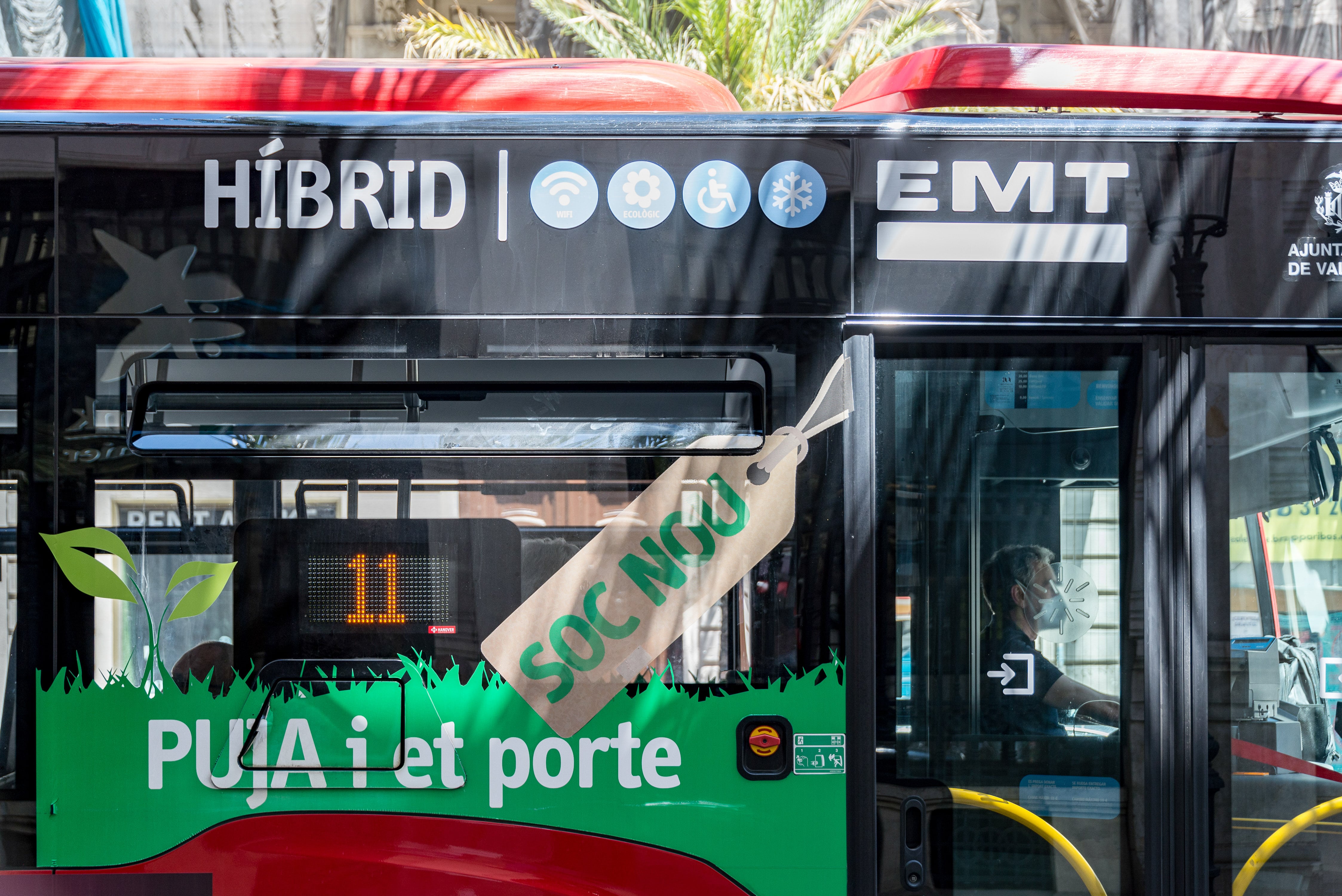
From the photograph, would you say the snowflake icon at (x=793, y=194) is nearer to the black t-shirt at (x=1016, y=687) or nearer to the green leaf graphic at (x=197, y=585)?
the black t-shirt at (x=1016, y=687)

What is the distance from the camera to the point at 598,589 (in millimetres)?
2697

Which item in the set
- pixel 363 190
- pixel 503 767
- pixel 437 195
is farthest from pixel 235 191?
pixel 503 767

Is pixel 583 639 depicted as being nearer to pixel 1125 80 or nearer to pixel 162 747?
pixel 162 747

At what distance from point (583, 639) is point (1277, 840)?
2.05 meters

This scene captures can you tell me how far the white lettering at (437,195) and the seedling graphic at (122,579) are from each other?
3.60 feet

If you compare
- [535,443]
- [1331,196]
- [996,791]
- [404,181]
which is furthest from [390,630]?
[1331,196]

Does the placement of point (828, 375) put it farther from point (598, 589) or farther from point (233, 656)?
point (233, 656)

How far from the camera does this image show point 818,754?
267 cm

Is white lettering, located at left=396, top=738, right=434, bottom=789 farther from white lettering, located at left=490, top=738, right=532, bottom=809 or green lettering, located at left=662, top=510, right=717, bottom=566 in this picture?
green lettering, located at left=662, top=510, right=717, bottom=566

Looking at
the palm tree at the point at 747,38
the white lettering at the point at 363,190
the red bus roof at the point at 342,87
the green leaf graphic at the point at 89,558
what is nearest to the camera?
the green leaf graphic at the point at 89,558

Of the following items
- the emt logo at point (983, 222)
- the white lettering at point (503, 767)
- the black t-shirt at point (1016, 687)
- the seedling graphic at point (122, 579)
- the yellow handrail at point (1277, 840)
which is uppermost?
the emt logo at point (983, 222)

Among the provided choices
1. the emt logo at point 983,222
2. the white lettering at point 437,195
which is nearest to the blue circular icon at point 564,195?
the white lettering at point 437,195

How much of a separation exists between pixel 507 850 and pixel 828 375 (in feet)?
5.16

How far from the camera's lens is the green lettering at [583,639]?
2.69 metres
